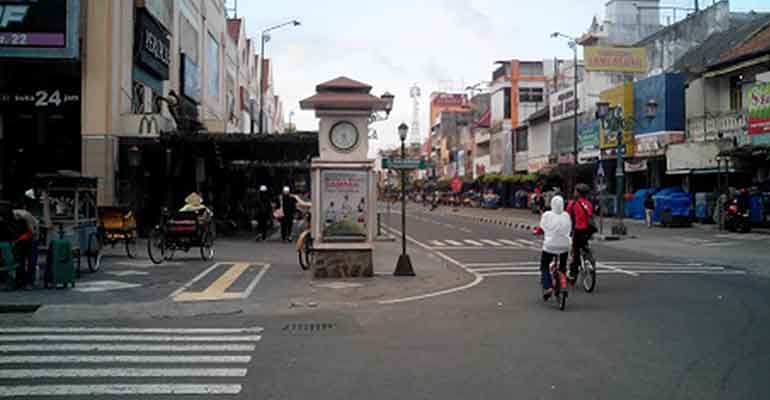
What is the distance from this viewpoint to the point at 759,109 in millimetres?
31156

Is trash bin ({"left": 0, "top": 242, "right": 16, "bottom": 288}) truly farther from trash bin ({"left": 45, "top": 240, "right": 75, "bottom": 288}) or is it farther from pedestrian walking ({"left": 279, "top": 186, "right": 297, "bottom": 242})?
pedestrian walking ({"left": 279, "top": 186, "right": 297, "bottom": 242})

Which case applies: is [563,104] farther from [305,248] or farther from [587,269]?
[587,269]

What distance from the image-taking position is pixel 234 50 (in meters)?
56.9

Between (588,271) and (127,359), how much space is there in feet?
28.4

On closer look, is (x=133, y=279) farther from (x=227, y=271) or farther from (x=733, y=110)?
(x=733, y=110)

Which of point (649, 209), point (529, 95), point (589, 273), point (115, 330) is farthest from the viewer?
point (529, 95)

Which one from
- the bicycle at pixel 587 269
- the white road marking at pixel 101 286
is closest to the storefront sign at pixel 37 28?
the white road marking at pixel 101 286

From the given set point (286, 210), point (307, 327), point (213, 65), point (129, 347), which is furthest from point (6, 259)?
point (213, 65)

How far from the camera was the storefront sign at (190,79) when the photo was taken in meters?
34.7

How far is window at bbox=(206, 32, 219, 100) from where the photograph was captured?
43.4 m

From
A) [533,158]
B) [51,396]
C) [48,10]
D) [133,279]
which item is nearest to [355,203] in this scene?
[133,279]

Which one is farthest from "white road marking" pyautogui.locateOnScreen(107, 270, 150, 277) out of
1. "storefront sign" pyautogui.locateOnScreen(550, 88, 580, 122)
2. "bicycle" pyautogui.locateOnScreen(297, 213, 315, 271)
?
"storefront sign" pyautogui.locateOnScreen(550, 88, 580, 122)

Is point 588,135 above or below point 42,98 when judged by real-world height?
above

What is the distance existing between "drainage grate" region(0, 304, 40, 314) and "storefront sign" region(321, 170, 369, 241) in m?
6.03
